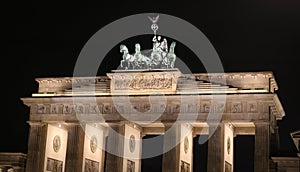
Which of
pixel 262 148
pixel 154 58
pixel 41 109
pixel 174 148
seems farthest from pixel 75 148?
pixel 262 148

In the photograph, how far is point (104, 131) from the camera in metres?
50.2

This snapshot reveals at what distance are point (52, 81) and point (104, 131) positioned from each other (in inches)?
226

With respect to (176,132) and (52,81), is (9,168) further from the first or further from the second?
(176,132)

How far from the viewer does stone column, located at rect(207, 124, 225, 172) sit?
43.0 m

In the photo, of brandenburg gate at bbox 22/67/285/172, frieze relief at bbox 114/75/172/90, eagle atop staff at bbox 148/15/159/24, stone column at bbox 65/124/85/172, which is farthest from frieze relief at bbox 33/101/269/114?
eagle atop staff at bbox 148/15/159/24

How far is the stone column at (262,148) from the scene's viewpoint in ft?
138

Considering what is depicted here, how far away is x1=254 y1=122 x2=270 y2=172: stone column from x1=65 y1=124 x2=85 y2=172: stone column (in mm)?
12248

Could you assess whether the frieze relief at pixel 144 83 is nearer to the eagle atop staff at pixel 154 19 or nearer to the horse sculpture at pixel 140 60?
the horse sculpture at pixel 140 60

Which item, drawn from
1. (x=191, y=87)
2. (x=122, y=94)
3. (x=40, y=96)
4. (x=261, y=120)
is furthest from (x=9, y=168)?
(x=261, y=120)

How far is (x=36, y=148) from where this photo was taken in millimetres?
45969

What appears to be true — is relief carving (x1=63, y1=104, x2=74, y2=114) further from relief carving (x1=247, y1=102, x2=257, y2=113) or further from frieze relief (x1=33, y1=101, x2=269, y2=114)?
relief carving (x1=247, y1=102, x2=257, y2=113)

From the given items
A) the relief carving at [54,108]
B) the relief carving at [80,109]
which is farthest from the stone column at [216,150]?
the relief carving at [54,108]

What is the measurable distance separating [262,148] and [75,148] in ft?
42.6

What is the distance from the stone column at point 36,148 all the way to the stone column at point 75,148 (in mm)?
1963
